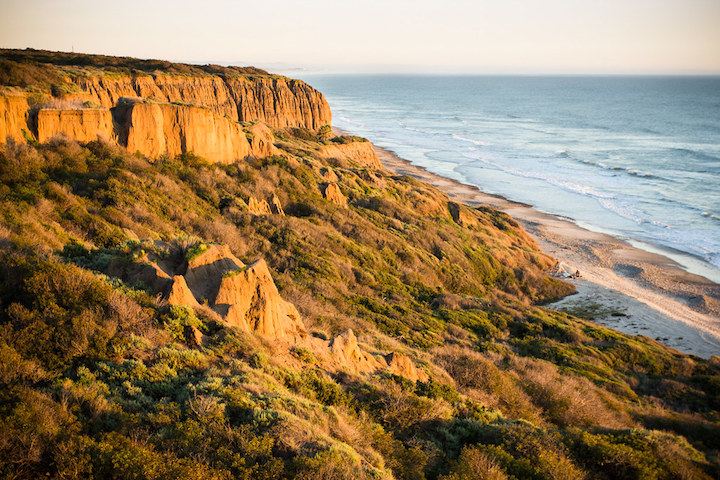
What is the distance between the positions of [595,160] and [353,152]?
152ft

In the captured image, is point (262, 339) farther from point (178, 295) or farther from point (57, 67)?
point (57, 67)

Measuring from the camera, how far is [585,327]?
23812 millimetres

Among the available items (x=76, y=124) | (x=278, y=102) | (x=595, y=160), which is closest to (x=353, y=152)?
(x=278, y=102)

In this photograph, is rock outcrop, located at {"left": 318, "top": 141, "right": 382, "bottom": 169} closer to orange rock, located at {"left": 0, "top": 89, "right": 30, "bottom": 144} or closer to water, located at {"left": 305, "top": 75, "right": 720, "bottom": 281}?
water, located at {"left": 305, "top": 75, "right": 720, "bottom": 281}

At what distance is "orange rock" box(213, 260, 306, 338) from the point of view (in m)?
11.0

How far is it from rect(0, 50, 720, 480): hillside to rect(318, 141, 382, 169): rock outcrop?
15996 mm

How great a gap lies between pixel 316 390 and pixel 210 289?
155 inches

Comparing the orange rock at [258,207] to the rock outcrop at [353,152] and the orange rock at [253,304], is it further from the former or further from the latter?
the rock outcrop at [353,152]

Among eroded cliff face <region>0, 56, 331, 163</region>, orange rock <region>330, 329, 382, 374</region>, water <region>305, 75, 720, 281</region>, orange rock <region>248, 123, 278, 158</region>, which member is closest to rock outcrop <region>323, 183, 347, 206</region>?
orange rock <region>248, 123, 278, 158</region>

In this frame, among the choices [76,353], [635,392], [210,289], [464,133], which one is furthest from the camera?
[464,133]

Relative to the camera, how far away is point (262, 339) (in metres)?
10.8

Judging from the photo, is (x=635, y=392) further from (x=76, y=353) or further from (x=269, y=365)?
(x=76, y=353)

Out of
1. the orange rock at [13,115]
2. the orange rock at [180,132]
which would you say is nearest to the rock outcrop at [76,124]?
the orange rock at [13,115]

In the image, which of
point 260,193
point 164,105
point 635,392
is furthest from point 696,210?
point 164,105
